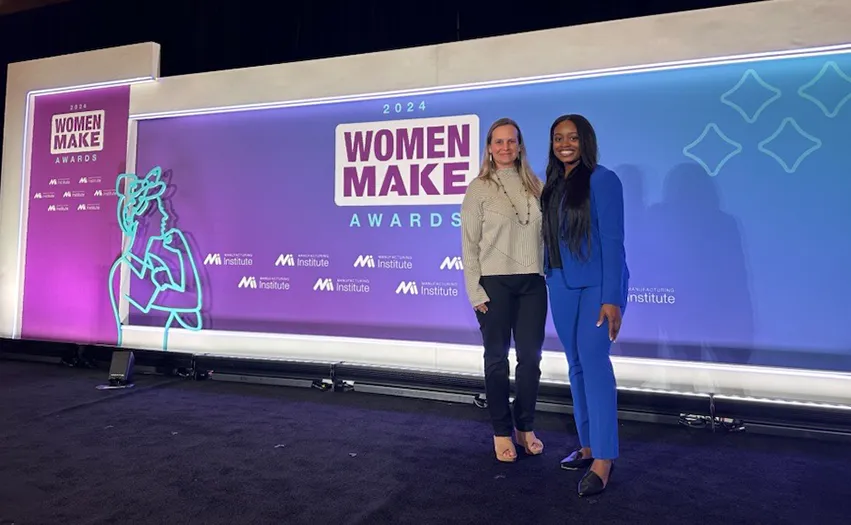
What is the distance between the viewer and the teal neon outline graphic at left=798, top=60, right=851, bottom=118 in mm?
2756

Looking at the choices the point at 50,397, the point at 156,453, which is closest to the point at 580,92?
the point at 156,453

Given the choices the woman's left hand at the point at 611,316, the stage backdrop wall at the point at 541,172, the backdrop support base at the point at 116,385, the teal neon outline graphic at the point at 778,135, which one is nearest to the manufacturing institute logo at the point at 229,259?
the stage backdrop wall at the point at 541,172

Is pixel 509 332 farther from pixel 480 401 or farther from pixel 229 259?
pixel 229 259

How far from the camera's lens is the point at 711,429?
8.65 ft

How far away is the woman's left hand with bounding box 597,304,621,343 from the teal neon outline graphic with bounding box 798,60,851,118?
6.40ft

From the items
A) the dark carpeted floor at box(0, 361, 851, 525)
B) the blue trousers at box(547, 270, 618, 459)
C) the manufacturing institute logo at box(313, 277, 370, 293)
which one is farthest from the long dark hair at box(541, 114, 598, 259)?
the manufacturing institute logo at box(313, 277, 370, 293)

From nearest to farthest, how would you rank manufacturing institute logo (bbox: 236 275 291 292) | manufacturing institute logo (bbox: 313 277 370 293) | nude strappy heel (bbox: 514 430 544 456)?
nude strappy heel (bbox: 514 430 544 456) → manufacturing institute logo (bbox: 313 277 370 293) → manufacturing institute logo (bbox: 236 275 291 292)

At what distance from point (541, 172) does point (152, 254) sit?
2972 mm

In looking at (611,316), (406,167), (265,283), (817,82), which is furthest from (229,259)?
(817,82)

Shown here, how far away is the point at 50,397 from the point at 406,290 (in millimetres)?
2185

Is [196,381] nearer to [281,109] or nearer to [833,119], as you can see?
[281,109]

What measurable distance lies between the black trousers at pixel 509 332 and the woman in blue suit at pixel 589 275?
15cm

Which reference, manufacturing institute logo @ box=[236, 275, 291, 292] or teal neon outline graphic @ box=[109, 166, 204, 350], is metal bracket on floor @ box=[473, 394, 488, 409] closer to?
manufacturing institute logo @ box=[236, 275, 291, 292]

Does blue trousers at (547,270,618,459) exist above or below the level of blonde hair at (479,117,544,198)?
below
